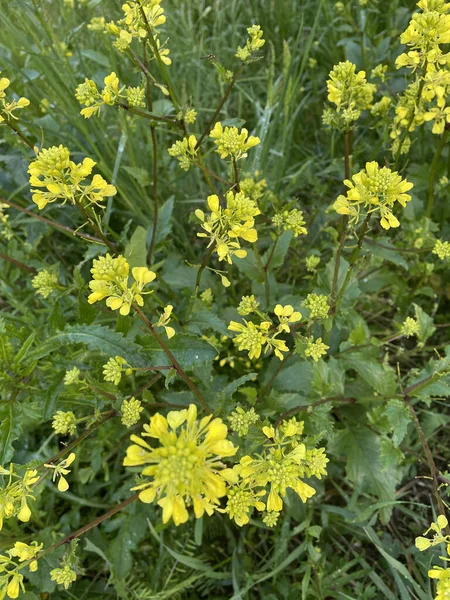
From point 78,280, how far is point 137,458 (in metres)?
1.06

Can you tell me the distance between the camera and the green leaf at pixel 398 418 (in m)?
1.84

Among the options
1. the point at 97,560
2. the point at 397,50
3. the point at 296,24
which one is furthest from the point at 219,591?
the point at 296,24

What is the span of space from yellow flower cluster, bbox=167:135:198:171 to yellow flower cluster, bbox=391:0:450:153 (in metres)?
0.84

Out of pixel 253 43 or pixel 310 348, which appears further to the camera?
pixel 253 43

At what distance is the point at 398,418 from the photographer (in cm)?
190

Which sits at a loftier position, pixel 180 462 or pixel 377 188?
pixel 377 188

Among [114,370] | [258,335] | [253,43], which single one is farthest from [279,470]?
[253,43]

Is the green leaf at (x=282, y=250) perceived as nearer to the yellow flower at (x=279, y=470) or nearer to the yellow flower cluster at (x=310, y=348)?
the yellow flower cluster at (x=310, y=348)

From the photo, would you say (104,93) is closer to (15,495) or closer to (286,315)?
(286,315)

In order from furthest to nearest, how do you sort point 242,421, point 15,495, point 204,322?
point 204,322 → point 242,421 → point 15,495

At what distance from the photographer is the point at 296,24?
3.77 m

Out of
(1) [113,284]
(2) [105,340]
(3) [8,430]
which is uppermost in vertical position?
(1) [113,284]

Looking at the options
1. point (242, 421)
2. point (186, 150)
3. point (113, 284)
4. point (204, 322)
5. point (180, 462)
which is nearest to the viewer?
point (180, 462)

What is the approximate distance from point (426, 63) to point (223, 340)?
1377mm
